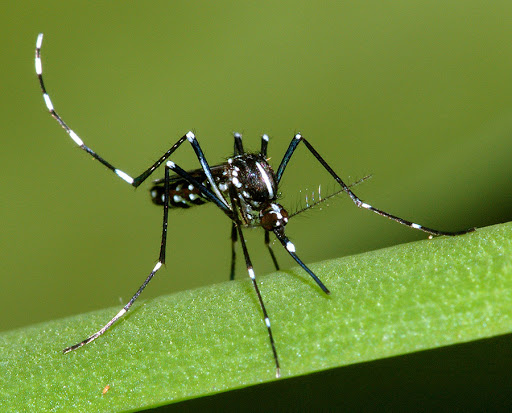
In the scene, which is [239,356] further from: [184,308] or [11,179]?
[11,179]

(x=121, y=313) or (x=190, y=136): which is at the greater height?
(x=190, y=136)

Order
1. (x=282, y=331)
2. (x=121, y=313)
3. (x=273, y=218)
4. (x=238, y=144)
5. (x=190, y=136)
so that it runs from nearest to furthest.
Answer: (x=282, y=331) → (x=121, y=313) → (x=273, y=218) → (x=190, y=136) → (x=238, y=144)

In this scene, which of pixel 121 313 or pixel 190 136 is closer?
pixel 121 313

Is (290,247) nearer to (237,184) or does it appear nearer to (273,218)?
(273,218)

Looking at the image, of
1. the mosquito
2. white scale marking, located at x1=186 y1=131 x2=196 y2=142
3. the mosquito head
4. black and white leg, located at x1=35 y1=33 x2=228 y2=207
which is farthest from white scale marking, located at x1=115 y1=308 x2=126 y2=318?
white scale marking, located at x1=186 y1=131 x2=196 y2=142

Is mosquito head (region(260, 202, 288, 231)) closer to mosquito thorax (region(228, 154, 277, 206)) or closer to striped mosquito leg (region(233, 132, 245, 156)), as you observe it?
mosquito thorax (region(228, 154, 277, 206))

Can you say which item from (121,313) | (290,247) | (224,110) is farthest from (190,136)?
(121,313)

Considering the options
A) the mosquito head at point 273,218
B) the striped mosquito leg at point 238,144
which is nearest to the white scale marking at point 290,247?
the mosquito head at point 273,218
